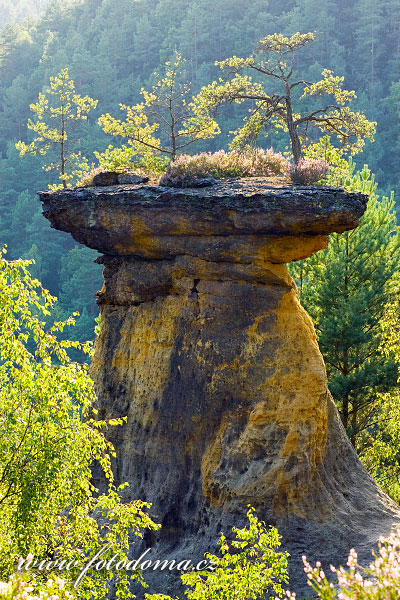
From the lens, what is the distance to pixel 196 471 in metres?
16.2

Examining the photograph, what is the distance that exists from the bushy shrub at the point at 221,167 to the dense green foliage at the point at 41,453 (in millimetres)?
6966

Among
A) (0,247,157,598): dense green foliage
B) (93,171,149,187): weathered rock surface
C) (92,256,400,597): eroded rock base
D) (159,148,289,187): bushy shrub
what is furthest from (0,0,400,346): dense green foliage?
(0,247,157,598): dense green foliage

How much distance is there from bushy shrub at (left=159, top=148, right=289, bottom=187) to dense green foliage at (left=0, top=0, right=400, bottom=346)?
47.4 m

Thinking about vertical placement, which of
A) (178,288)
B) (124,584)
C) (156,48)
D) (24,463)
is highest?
(156,48)

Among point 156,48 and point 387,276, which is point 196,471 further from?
point 156,48

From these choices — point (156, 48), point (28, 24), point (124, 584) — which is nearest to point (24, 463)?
point (124, 584)

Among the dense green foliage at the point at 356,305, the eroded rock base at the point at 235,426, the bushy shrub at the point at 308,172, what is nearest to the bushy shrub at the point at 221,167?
the bushy shrub at the point at 308,172

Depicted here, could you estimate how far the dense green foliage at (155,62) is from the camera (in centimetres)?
7281

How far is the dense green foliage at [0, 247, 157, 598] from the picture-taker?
32.4ft

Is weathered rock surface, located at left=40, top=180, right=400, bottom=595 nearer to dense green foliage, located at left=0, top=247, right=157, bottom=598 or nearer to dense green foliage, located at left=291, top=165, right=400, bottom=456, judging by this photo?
dense green foliage, located at left=0, top=247, right=157, bottom=598

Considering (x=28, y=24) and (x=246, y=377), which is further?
(x=28, y=24)

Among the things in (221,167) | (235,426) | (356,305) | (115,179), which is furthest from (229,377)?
(356,305)

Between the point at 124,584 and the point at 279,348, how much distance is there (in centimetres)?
653

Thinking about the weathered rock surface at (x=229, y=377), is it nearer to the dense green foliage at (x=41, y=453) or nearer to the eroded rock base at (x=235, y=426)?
the eroded rock base at (x=235, y=426)
